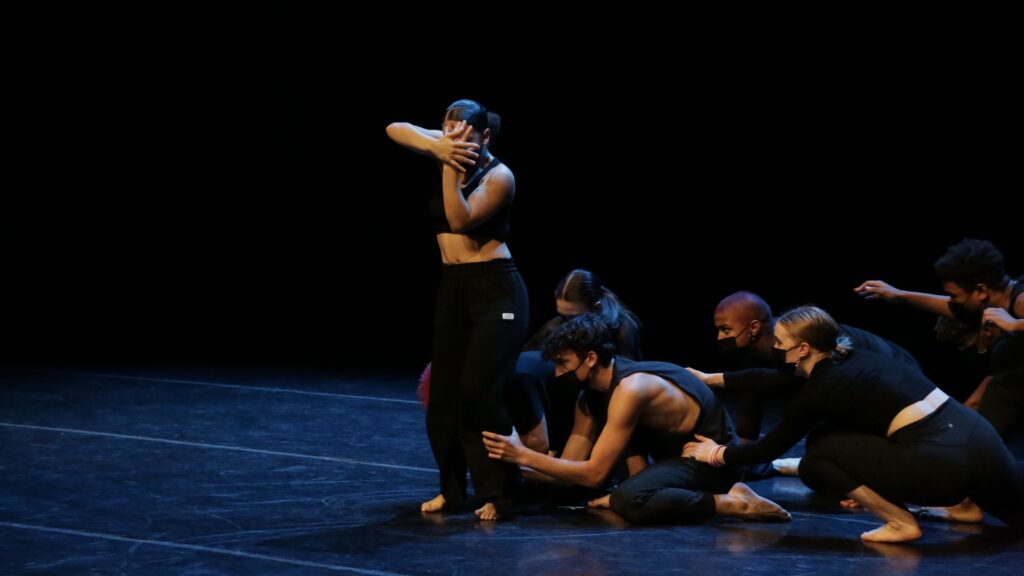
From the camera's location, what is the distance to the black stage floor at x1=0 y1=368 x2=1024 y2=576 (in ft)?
10.8

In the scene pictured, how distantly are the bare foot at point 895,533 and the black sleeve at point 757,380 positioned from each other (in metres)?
0.65

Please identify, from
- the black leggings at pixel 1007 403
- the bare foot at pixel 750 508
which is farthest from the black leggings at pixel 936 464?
the black leggings at pixel 1007 403

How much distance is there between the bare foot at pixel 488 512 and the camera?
379cm

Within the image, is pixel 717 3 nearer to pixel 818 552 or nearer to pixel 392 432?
pixel 392 432

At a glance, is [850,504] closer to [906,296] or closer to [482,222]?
[906,296]

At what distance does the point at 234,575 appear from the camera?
317cm

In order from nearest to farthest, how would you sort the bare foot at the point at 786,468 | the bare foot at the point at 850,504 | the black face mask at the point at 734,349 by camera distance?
the bare foot at the point at 850,504 → the black face mask at the point at 734,349 → the bare foot at the point at 786,468

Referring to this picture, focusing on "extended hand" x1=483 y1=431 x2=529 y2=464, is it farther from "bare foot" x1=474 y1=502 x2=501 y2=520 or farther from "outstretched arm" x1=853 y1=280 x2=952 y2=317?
"outstretched arm" x1=853 y1=280 x2=952 y2=317

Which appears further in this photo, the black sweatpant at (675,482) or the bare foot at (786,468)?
the bare foot at (786,468)

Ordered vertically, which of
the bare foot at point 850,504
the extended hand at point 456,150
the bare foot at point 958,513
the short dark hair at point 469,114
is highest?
the short dark hair at point 469,114

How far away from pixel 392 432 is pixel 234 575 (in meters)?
1.97

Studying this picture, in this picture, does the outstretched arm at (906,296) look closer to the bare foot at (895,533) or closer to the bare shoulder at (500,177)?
the bare foot at (895,533)

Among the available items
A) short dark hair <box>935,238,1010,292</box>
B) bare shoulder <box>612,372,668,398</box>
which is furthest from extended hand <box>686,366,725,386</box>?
short dark hair <box>935,238,1010,292</box>

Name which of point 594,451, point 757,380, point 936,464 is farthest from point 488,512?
point 936,464
